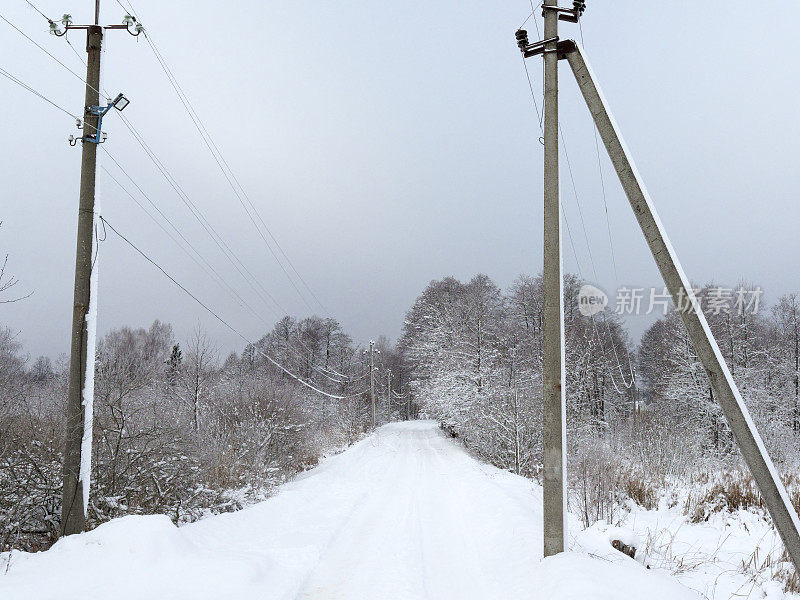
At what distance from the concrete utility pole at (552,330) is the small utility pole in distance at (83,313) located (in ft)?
21.2

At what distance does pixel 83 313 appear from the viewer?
22.8 feet

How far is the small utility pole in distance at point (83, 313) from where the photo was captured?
6.53 metres

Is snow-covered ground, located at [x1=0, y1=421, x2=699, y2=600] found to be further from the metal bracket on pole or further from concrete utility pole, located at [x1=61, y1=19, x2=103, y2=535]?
the metal bracket on pole

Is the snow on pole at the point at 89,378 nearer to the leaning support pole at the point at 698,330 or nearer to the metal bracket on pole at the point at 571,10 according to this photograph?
the metal bracket on pole at the point at 571,10

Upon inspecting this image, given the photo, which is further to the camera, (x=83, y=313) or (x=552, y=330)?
(x=83, y=313)

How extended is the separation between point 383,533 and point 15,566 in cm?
485

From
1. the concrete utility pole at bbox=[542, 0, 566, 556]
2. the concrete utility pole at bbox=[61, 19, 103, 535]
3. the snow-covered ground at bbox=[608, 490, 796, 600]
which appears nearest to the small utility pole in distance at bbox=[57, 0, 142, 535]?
the concrete utility pole at bbox=[61, 19, 103, 535]

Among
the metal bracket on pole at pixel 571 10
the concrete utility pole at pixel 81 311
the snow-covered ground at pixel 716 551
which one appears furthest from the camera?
→ the concrete utility pole at pixel 81 311

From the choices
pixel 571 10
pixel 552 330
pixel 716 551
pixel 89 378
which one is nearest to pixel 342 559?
pixel 552 330

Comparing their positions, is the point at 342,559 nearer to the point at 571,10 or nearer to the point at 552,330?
the point at 552,330

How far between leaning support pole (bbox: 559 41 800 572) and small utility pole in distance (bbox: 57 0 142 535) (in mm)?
7342

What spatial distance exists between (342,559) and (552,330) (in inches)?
166

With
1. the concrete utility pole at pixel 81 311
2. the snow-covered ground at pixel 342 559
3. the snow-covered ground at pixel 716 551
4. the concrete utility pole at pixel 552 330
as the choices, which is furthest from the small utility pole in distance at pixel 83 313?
the snow-covered ground at pixel 716 551

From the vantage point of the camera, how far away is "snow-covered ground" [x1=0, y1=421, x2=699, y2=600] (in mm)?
4215
